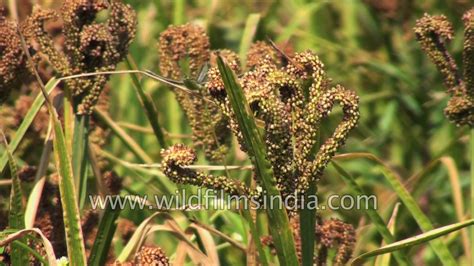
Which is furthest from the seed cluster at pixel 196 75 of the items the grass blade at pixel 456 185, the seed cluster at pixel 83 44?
the grass blade at pixel 456 185

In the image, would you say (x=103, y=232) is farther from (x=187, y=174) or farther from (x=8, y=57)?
(x=8, y=57)

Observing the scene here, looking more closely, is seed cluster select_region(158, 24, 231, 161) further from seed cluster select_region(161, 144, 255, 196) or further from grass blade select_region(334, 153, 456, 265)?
seed cluster select_region(161, 144, 255, 196)

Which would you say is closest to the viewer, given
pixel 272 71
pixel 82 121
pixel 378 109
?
pixel 272 71

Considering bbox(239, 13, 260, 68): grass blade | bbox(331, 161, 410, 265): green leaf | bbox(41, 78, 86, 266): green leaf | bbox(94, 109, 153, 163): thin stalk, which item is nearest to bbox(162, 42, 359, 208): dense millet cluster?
bbox(41, 78, 86, 266): green leaf

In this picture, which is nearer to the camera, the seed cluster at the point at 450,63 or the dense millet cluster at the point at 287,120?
the dense millet cluster at the point at 287,120

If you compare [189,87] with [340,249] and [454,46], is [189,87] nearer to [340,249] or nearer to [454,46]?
[340,249]

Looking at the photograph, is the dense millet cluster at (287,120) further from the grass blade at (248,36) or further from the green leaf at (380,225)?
the grass blade at (248,36)

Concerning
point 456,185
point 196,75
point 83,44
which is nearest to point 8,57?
point 83,44

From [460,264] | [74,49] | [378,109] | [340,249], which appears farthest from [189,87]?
[378,109]
